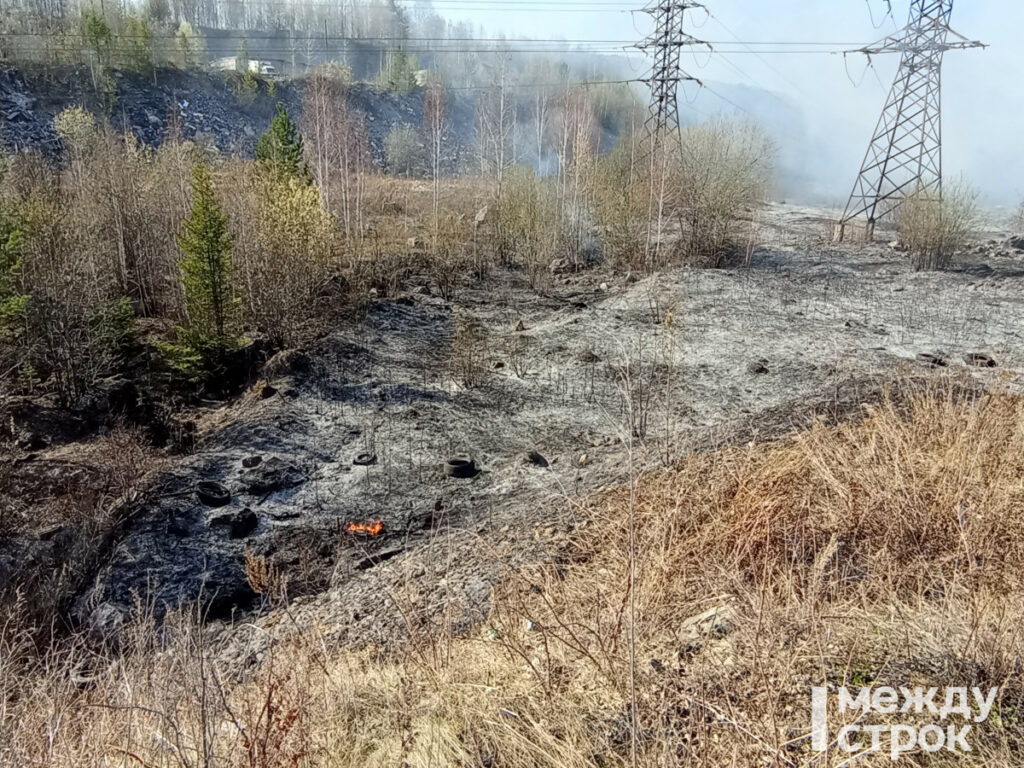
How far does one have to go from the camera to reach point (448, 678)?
11.1ft

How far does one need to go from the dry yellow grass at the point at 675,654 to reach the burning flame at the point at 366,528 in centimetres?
156

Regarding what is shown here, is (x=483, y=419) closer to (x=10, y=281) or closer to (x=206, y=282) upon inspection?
(x=206, y=282)

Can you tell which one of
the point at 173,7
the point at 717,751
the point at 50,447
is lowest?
the point at 50,447

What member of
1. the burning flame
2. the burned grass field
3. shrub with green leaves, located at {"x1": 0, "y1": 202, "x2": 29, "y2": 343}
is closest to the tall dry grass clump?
the burned grass field

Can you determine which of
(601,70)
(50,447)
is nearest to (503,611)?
(50,447)

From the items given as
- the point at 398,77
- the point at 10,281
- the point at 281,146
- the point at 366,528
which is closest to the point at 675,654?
the point at 366,528

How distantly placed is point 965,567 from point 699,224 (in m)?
15.0

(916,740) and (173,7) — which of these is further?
(173,7)

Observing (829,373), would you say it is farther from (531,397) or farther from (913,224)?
(913,224)

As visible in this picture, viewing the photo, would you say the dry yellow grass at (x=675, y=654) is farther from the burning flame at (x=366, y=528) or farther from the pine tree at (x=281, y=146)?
the pine tree at (x=281, y=146)

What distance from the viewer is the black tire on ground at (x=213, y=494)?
284 inches

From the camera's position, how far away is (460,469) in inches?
301

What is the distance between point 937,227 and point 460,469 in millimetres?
14975

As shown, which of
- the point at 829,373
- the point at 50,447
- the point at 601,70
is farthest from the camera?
the point at 601,70
